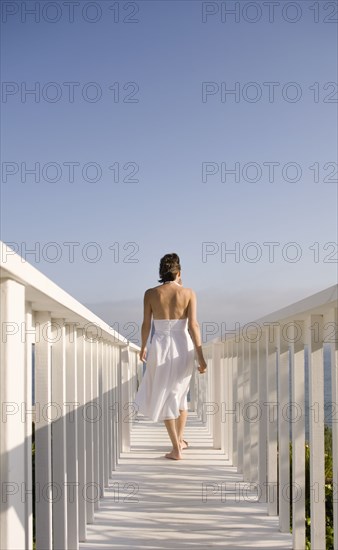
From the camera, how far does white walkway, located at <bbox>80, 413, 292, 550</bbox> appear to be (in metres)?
2.51

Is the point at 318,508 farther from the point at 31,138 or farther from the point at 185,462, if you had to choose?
the point at 31,138

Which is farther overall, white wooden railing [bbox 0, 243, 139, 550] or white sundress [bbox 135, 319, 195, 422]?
white sundress [bbox 135, 319, 195, 422]

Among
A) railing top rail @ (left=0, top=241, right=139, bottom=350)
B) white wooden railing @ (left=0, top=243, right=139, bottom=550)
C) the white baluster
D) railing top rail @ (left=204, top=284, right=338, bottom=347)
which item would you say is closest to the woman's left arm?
white wooden railing @ (left=0, top=243, right=139, bottom=550)

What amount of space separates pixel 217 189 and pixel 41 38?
3467 mm

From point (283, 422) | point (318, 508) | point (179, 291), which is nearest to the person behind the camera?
point (318, 508)

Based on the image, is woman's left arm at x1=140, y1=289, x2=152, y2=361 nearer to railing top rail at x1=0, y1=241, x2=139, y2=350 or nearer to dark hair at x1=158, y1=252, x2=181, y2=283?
dark hair at x1=158, y1=252, x2=181, y2=283

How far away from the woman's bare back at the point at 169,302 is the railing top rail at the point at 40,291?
2.22m

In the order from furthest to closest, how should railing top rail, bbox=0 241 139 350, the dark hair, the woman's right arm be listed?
the dark hair, the woman's right arm, railing top rail, bbox=0 241 139 350

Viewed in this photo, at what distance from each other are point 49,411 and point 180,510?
144 centimetres

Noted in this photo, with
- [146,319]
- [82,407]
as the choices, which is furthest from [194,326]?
[82,407]

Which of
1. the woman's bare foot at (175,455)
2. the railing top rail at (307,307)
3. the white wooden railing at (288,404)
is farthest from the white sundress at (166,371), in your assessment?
the railing top rail at (307,307)

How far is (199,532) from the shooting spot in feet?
8.68

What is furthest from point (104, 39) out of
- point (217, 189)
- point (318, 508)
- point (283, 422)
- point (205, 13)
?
point (318, 508)

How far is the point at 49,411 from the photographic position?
6.00ft
